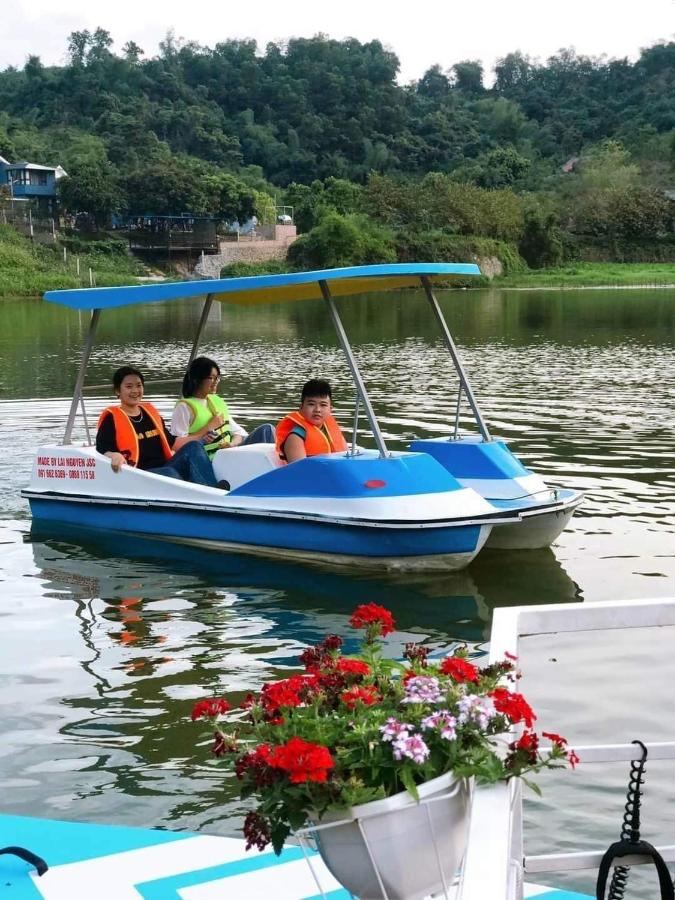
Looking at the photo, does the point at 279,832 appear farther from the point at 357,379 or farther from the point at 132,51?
the point at 132,51

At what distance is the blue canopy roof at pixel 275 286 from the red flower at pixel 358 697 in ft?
16.3

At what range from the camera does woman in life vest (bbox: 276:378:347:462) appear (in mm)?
Result: 8211

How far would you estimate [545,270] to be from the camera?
73312 millimetres

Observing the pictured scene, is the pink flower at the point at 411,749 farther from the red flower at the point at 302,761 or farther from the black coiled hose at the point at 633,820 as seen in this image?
the black coiled hose at the point at 633,820

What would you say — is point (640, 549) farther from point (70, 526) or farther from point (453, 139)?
point (453, 139)

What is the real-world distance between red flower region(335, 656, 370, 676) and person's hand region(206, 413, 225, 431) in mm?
6619

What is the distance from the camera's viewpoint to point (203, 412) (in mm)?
9141

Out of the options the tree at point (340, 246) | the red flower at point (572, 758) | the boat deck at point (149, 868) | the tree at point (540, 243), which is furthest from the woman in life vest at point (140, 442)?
the tree at point (540, 243)

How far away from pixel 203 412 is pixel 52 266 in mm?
61952

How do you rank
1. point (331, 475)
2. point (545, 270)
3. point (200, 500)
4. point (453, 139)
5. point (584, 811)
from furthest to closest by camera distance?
point (453, 139)
point (545, 270)
point (200, 500)
point (331, 475)
point (584, 811)

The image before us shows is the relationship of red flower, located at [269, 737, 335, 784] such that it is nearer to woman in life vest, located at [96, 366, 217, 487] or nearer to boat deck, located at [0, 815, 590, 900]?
boat deck, located at [0, 815, 590, 900]

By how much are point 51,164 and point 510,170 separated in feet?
125

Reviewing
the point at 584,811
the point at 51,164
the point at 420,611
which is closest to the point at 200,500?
the point at 420,611

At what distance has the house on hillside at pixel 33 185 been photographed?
3164 inches
